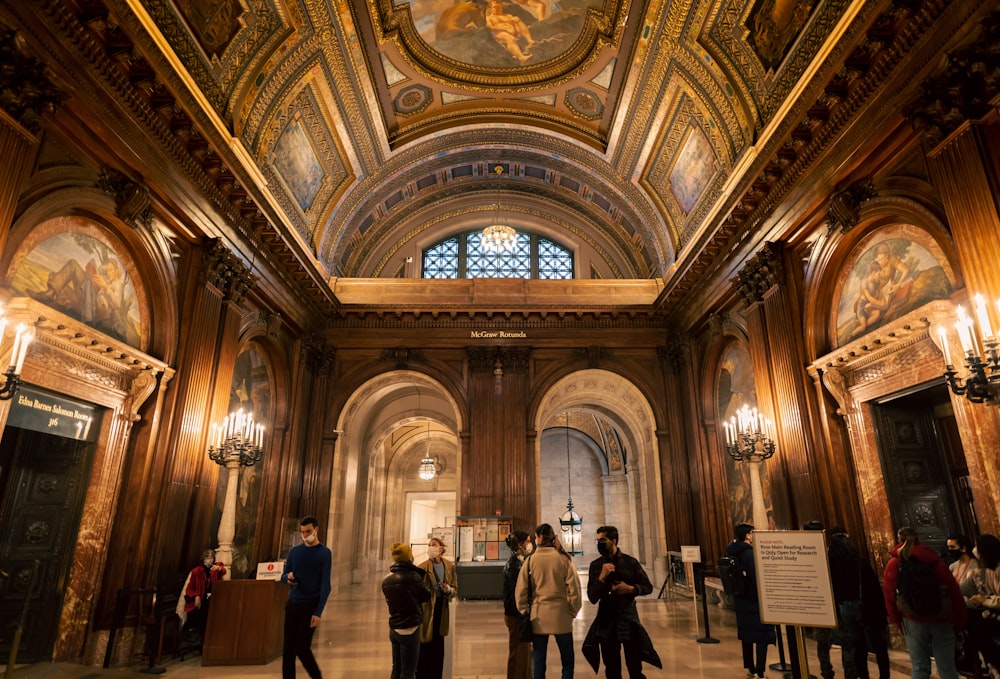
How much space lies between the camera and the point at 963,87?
212 inches

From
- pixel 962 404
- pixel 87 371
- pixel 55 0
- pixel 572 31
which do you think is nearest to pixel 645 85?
pixel 572 31

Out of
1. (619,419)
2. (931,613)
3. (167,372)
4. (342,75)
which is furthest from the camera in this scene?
(619,419)

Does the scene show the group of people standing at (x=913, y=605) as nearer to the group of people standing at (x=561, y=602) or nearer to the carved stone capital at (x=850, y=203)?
the group of people standing at (x=561, y=602)

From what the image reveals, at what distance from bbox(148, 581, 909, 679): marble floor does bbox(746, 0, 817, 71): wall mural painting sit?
7542 millimetres

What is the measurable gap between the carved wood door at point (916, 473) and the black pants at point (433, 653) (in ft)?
18.4

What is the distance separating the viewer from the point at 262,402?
→ 37.6 ft

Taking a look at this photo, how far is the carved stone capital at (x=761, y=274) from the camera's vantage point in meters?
8.77

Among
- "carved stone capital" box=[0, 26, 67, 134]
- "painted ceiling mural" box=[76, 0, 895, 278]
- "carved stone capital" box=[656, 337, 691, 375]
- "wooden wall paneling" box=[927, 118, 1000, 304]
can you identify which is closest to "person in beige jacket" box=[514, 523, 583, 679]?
"wooden wall paneling" box=[927, 118, 1000, 304]

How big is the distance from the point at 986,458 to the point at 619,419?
11273 millimetres

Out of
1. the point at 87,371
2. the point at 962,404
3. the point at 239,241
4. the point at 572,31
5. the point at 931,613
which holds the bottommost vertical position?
the point at 931,613

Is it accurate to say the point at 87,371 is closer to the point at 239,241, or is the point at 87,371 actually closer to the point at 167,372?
the point at 167,372

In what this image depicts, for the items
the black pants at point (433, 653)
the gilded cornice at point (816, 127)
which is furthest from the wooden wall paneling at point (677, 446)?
the black pants at point (433, 653)

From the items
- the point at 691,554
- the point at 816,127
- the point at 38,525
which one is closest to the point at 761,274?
the point at 816,127

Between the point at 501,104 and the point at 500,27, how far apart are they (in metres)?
2.14
